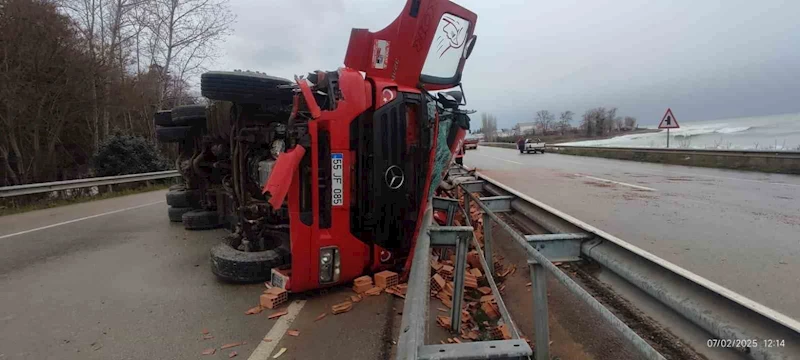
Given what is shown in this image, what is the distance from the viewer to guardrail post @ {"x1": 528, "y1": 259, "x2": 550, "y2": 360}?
2.12 metres

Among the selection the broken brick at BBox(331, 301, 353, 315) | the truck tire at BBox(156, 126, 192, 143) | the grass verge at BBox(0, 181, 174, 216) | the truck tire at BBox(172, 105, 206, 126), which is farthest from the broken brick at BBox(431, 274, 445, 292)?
the grass verge at BBox(0, 181, 174, 216)

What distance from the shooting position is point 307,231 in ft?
11.8

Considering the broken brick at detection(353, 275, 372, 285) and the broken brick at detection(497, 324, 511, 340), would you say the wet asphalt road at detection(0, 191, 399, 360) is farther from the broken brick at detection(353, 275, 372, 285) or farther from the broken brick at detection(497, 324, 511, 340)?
the broken brick at detection(497, 324, 511, 340)

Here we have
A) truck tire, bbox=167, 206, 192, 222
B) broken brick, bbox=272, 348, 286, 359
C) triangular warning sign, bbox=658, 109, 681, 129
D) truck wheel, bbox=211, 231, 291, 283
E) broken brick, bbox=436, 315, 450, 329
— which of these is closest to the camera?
broken brick, bbox=272, 348, 286, 359

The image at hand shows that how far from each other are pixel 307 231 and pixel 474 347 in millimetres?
2281

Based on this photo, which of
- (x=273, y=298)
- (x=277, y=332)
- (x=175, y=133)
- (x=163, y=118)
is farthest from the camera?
(x=163, y=118)

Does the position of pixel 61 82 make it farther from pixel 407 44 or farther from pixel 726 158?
pixel 726 158

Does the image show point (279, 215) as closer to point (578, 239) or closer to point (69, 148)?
point (578, 239)

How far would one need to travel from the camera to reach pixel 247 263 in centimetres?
411

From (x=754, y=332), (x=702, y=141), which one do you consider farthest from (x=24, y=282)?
(x=702, y=141)

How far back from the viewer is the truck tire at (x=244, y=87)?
153 inches

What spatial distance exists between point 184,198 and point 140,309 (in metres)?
4.45
